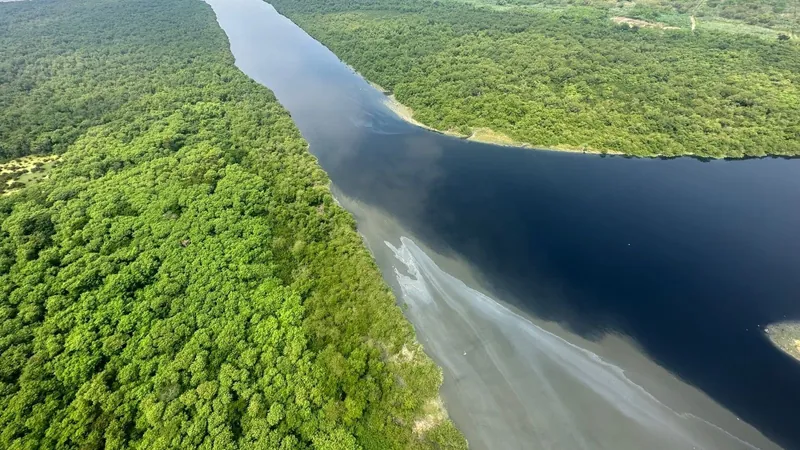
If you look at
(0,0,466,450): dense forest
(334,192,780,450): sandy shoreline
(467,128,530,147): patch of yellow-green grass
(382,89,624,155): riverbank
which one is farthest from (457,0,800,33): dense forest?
(334,192,780,450): sandy shoreline

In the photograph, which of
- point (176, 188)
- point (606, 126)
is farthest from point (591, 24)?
point (176, 188)

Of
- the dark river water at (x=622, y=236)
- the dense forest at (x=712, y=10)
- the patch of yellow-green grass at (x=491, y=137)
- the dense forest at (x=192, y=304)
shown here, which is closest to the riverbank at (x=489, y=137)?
the patch of yellow-green grass at (x=491, y=137)

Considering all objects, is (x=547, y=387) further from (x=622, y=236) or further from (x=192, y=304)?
(x=192, y=304)

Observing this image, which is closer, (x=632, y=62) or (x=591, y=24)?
(x=632, y=62)

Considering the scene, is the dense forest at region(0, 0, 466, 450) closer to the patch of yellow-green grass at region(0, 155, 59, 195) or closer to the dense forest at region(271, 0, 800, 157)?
the patch of yellow-green grass at region(0, 155, 59, 195)

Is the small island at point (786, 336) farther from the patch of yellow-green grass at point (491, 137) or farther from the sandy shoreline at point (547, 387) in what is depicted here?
the patch of yellow-green grass at point (491, 137)

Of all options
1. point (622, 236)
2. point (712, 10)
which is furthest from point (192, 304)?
point (712, 10)

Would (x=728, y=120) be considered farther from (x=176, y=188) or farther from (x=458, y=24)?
(x=176, y=188)
